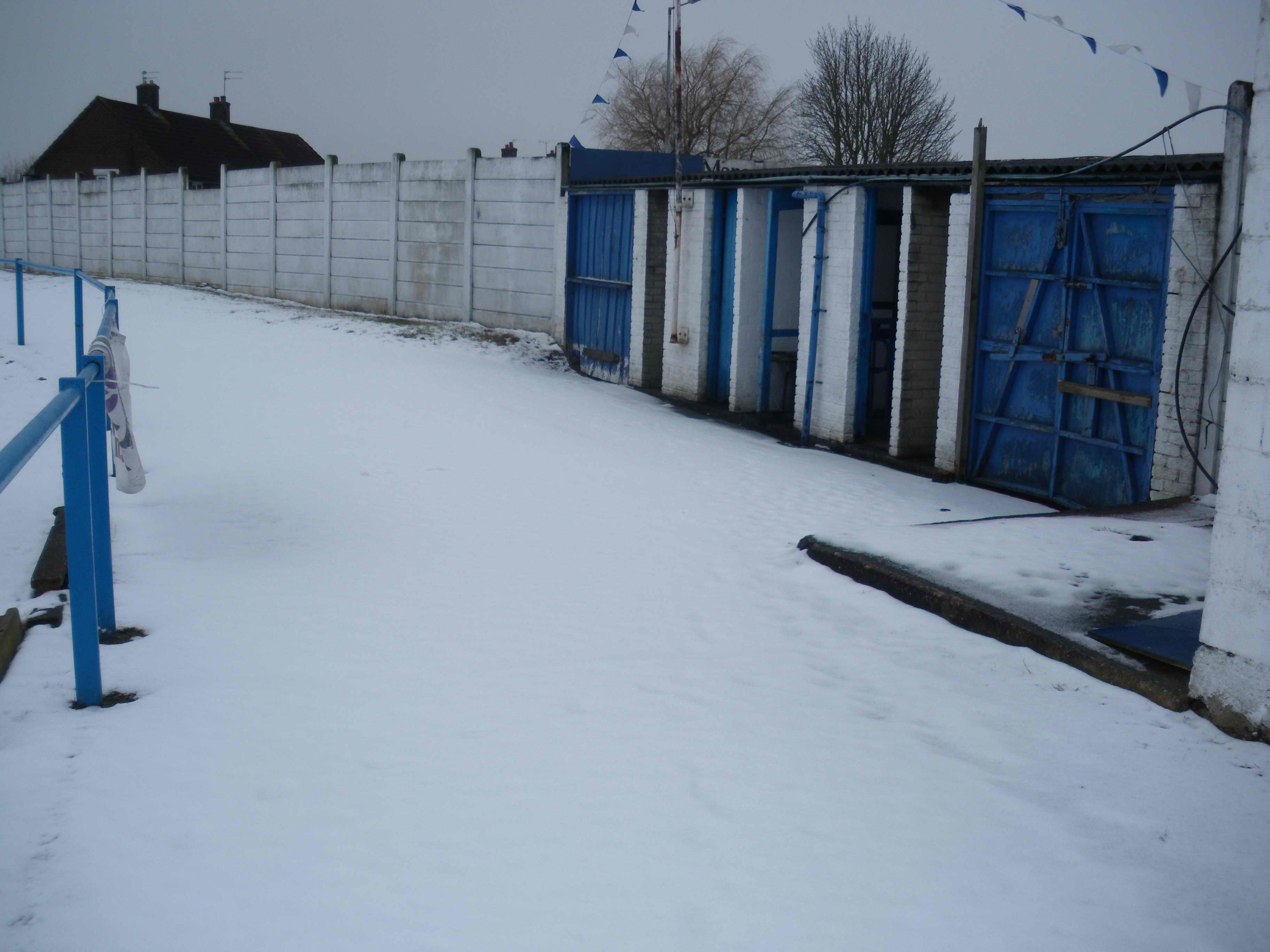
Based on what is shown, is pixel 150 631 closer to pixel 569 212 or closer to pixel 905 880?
pixel 905 880

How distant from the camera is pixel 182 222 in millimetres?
26359

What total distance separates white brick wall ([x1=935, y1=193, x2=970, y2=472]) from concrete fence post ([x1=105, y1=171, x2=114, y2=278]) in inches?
981

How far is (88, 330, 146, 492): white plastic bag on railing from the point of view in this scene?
18.7 ft

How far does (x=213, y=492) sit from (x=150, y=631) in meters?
3.18

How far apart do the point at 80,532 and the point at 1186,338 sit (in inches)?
275

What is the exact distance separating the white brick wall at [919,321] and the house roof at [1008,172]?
38 centimetres

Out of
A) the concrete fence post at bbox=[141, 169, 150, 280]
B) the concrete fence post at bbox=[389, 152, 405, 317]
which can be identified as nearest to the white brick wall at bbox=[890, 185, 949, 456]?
the concrete fence post at bbox=[389, 152, 405, 317]

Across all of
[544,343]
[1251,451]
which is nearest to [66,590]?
[1251,451]

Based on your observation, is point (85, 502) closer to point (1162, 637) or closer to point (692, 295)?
point (1162, 637)

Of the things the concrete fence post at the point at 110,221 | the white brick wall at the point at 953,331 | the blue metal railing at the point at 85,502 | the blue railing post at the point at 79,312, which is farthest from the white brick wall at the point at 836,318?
the concrete fence post at the point at 110,221

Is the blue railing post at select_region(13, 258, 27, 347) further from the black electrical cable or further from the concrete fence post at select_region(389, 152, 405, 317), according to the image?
the black electrical cable

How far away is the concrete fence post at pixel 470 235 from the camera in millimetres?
17969

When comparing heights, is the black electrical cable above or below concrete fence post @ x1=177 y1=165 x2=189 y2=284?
below

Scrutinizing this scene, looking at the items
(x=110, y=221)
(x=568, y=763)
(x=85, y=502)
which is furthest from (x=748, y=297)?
(x=110, y=221)
